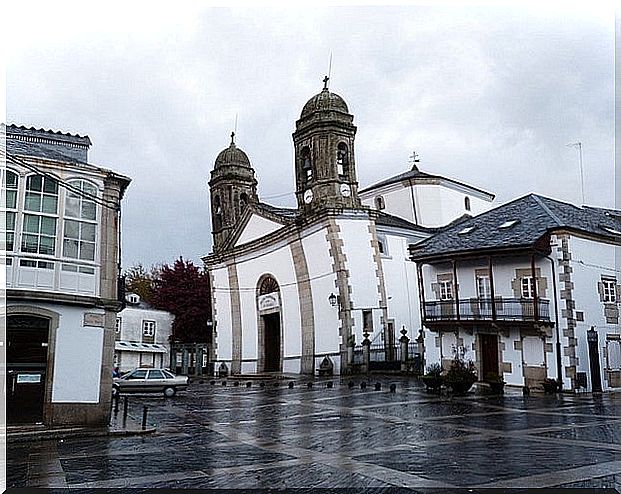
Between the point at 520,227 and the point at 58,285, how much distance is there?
1579cm

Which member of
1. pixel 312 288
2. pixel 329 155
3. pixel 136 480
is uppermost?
pixel 329 155

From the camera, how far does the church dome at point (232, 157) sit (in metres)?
45.2

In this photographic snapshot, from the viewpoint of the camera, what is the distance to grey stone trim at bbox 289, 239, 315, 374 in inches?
1321

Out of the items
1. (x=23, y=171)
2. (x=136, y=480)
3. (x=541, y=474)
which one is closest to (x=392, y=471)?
(x=541, y=474)

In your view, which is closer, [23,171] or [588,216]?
[23,171]

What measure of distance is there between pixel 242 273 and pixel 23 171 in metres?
27.7

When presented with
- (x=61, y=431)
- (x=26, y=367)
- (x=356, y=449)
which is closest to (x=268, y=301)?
(x=26, y=367)

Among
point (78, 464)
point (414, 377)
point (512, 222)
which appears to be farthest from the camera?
point (414, 377)

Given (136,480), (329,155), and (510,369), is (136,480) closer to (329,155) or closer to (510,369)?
(510,369)

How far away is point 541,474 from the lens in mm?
8406

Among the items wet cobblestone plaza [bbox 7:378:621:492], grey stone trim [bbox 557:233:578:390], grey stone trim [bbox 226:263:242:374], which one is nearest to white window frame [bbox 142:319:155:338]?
grey stone trim [bbox 226:263:242:374]

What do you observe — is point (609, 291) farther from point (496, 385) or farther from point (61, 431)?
point (61, 431)

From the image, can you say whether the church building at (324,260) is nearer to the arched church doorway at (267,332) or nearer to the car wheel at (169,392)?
the arched church doorway at (267,332)

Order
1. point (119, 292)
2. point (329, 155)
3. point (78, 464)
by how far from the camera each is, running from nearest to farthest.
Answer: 1. point (78, 464)
2. point (119, 292)
3. point (329, 155)
